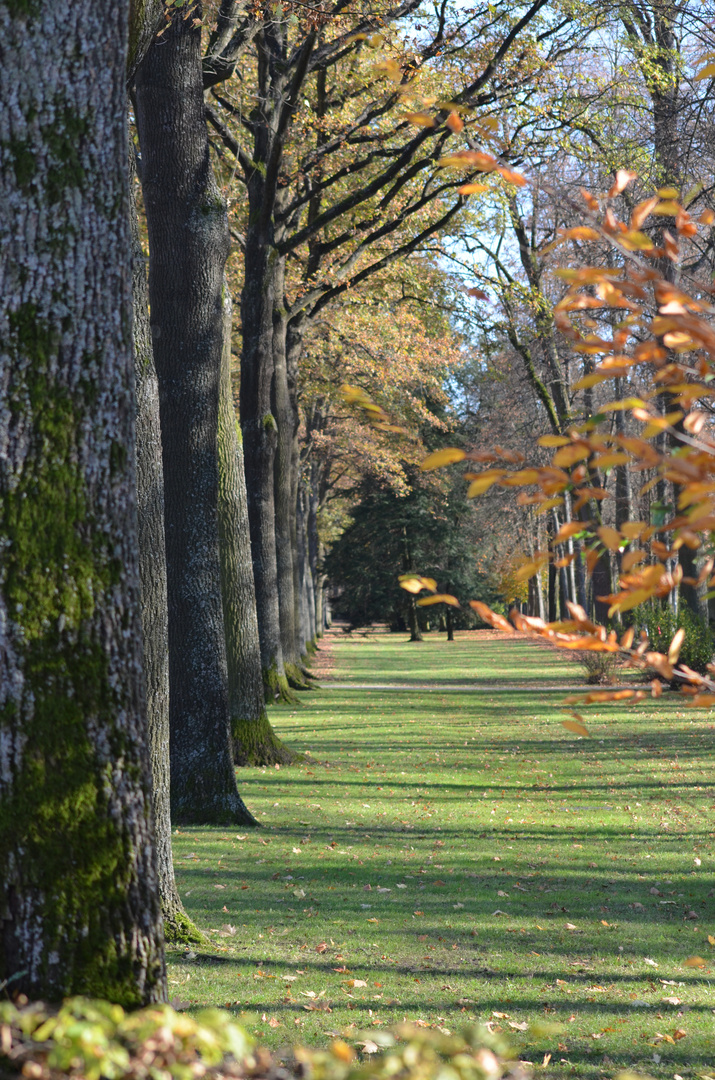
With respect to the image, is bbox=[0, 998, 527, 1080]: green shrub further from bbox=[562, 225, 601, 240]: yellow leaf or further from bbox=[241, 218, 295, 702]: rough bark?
bbox=[241, 218, 295, 702]: rough bark

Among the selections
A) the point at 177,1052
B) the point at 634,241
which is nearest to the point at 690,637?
the point at 634,241

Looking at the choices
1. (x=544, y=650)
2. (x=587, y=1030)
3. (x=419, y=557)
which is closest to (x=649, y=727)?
(x=587, y=1030)

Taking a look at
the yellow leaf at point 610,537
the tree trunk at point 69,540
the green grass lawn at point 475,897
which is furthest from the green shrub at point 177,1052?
the yellow leaf at point 610,537

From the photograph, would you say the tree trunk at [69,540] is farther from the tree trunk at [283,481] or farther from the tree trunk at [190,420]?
the tree trunk at [283,481]

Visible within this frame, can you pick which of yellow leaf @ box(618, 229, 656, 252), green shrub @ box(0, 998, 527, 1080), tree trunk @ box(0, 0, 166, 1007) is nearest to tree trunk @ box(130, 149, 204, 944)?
tree trunk @ box(0, 0, 166, 1007)

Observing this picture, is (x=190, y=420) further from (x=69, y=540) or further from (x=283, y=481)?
(x=283, y=481)

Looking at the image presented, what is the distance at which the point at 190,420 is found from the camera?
968 cm

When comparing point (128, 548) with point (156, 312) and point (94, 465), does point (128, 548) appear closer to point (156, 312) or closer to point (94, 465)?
point (94, 465)

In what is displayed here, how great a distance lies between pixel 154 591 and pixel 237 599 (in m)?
6.26

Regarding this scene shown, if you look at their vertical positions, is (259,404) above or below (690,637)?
above

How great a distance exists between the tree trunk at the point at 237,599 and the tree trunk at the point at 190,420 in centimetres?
266

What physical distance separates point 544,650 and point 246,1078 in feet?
132

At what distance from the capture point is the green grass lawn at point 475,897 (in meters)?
5.06

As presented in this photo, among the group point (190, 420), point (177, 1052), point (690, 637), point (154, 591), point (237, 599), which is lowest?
point (690, 637)
